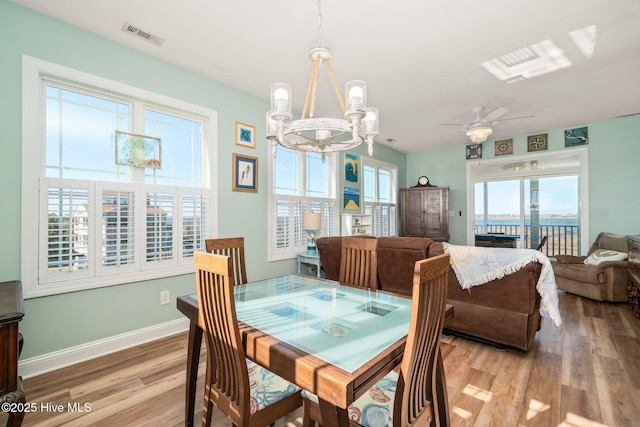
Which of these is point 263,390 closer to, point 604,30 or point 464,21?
point 464,21

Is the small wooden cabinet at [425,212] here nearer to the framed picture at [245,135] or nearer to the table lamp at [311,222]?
the table lamp at [311,222]

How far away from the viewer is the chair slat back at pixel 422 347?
3.32ft

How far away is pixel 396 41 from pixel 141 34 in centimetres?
224

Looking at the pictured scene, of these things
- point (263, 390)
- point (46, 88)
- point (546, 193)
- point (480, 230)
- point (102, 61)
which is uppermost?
point (102, 61)

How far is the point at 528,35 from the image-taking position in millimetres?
2510

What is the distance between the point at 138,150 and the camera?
109 inches

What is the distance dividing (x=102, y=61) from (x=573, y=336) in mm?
5144

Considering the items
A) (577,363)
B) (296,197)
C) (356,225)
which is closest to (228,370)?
(577,363)

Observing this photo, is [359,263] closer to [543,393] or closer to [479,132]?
[543,393]

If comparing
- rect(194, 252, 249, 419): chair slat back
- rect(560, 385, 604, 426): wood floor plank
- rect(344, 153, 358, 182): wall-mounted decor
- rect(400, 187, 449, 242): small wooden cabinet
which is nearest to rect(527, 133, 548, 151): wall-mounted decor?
rect(400, 187, 449, 242): small wooden cabinet

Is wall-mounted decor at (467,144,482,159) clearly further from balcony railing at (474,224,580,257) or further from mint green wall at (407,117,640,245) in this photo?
balcony railing at (474,224,580,257)

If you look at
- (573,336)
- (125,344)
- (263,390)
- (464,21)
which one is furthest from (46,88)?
(573,336)

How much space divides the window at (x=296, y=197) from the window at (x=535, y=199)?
138 inches

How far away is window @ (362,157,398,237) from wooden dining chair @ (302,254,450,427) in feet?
15.0
